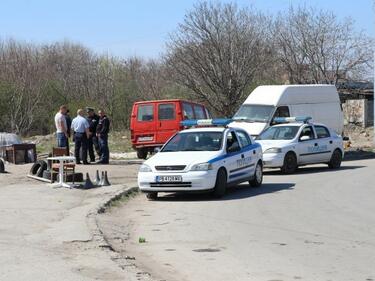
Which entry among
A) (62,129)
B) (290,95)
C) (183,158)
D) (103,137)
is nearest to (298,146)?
(290,95)

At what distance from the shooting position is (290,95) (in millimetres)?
27484

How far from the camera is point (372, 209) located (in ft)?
42.6

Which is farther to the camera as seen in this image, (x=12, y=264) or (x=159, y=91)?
(x=159, y=91)

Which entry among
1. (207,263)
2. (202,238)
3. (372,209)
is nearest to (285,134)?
(372,209)

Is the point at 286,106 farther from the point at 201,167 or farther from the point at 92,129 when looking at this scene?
the point at 201,167

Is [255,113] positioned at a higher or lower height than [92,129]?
higher

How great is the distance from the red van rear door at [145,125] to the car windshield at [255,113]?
3.18 m

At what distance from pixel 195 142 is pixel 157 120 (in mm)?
9739

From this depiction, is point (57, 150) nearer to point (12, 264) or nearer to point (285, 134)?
point (285, 134)

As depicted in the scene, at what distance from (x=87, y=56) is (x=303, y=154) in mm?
40495

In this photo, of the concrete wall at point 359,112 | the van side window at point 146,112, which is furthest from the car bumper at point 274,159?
the concrete wall at point 359,112

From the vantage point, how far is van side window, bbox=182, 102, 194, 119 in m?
25.2

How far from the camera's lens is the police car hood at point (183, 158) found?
1452cm

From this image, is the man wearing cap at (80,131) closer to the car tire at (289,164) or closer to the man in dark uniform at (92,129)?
the man in dark uniform at (92,129)
